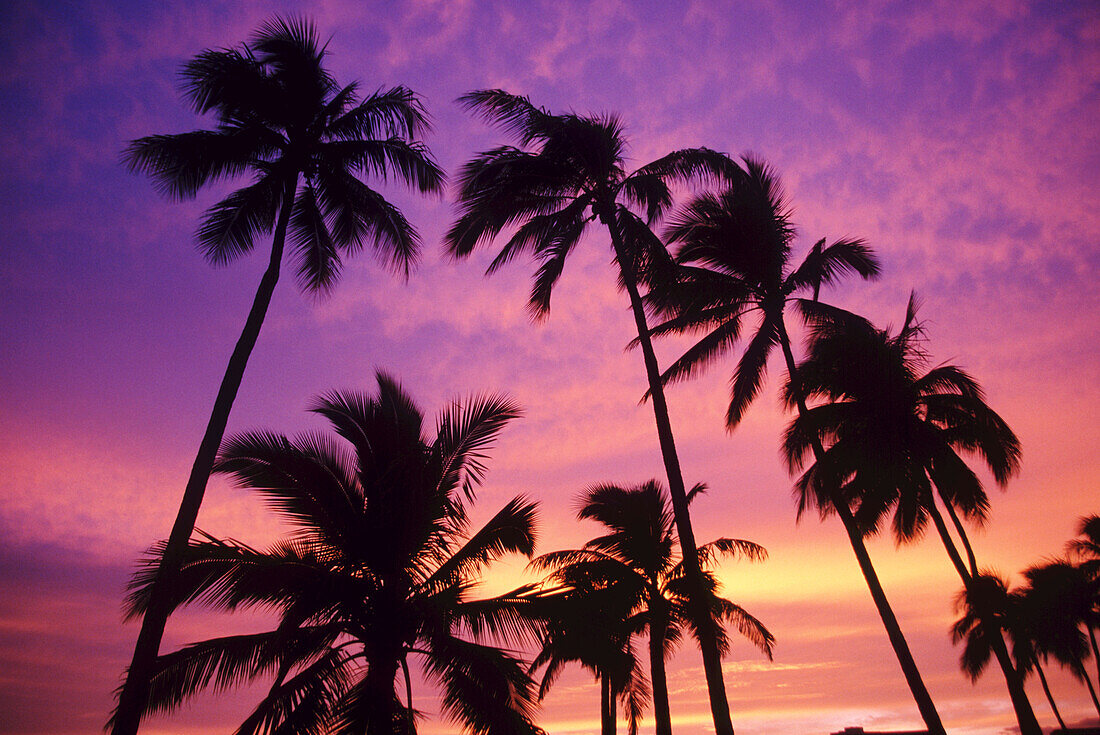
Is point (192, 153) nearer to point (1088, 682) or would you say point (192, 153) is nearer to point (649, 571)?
point (649, 571)

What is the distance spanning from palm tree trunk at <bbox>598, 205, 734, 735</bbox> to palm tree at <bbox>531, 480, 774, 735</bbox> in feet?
23.2

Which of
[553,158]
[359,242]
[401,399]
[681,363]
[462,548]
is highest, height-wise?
[553,158]

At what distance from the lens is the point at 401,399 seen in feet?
38.6

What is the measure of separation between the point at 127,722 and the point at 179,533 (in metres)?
2.50

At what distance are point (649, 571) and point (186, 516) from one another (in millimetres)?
15338

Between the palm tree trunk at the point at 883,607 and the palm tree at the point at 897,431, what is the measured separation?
0.58m

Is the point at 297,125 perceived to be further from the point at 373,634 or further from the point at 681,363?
the point at 681,363

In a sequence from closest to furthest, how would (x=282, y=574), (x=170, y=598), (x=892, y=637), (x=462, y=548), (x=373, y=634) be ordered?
1. (x=170, y=598)
2. (x=282, y=574)
3. (x=373, y=634)
4. (x=462, y=548)
5. (x=892, y=637)

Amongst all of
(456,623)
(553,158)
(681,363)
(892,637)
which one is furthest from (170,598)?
(892,637)

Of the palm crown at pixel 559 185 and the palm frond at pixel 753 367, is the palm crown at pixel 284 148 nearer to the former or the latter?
the palm crown at pixel 559 185

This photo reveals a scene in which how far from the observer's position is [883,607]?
596 inches


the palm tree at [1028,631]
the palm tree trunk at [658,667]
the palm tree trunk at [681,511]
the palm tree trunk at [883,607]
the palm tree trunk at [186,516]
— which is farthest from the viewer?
the palm tree at [1028,631]

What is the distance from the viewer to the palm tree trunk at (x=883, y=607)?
46.4 ft

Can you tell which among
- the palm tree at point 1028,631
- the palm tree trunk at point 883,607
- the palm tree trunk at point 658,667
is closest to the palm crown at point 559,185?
the palm tree trunk at point 883,607
